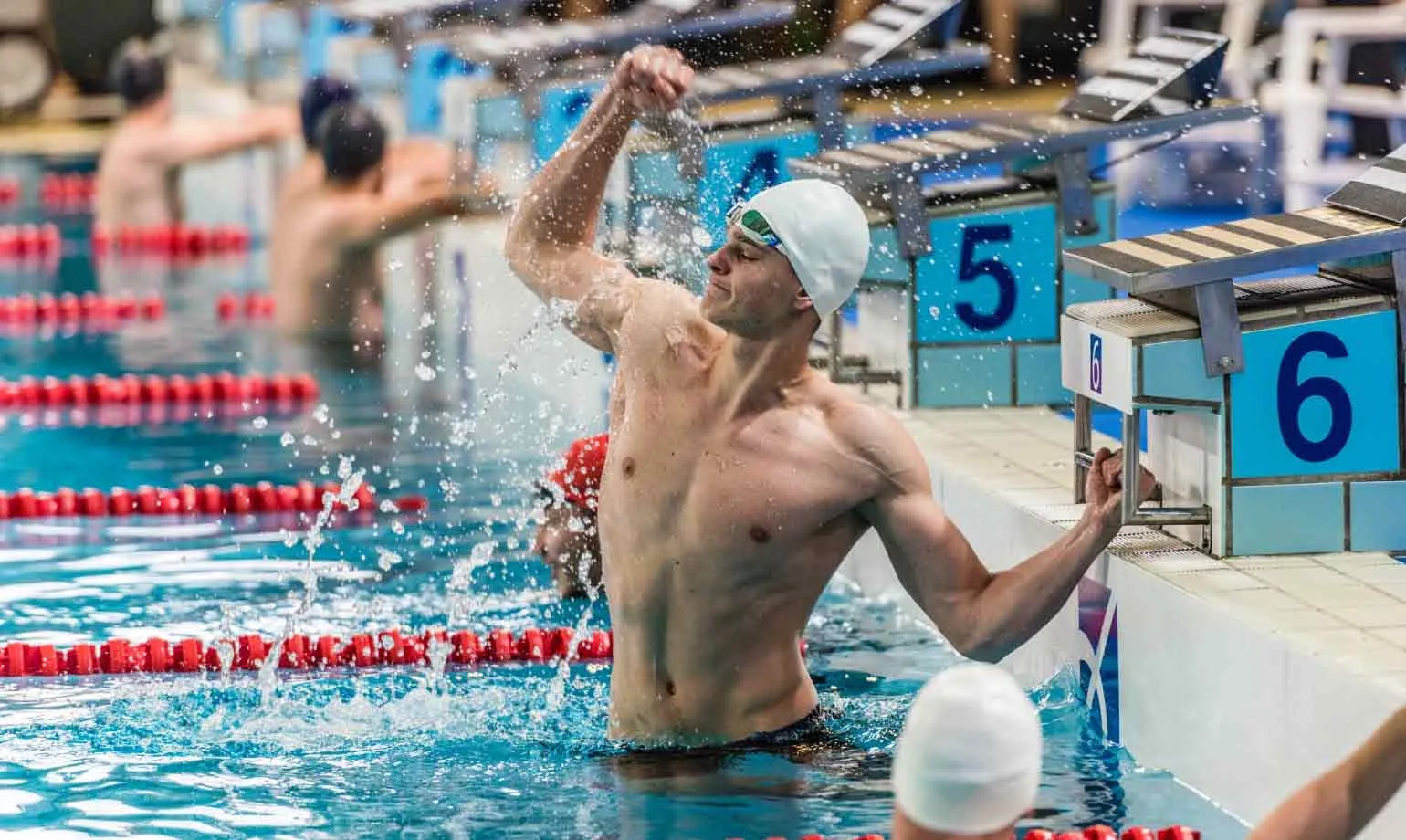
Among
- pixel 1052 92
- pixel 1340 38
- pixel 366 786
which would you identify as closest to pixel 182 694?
pixel 366 786

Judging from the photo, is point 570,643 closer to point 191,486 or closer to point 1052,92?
point 191,486

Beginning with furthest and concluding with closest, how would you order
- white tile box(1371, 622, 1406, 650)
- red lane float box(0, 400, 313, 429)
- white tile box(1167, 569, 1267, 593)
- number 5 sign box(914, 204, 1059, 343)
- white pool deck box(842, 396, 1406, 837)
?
red lane float box(0, 400, 313, 429)
number 5 sign box(914, 204, 1059, 343)
white tile box(1167, 569, 1267, 593)
white tile box(1371, 622, 1406, 650)
white pool deck box(842, 396, 1406, 837)

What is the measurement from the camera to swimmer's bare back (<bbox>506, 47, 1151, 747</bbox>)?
376 cm

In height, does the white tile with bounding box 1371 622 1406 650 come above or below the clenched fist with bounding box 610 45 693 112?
below

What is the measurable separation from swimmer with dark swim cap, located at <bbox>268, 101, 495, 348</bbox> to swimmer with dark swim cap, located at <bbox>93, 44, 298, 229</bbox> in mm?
1872

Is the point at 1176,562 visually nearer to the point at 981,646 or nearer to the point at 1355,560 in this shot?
the point at 1355,560

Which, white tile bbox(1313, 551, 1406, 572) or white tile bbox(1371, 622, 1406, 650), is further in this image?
white tile bbox(1313, 551, 1406, 572)

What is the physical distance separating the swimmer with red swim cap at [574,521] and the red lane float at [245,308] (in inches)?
186

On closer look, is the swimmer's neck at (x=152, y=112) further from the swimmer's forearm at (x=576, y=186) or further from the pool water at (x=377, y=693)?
the swimmer's forearm at (x=576, y=186)

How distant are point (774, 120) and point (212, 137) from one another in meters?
4.77

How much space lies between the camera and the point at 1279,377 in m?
4.21

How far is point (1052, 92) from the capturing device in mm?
15914

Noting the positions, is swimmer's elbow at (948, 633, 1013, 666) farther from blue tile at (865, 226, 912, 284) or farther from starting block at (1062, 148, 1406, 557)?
blue tile at (865, 226, 912, 284)

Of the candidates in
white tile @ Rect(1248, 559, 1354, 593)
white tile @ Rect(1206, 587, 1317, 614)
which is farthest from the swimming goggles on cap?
white tile @ Rect(1248, 559, 1354, 593)
